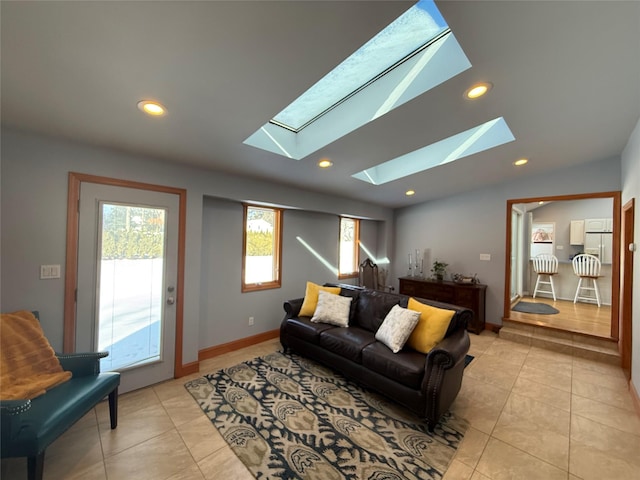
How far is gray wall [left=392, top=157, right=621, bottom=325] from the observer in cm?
369

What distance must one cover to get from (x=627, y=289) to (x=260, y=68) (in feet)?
14.8

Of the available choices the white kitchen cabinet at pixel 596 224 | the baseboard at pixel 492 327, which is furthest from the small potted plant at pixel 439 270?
the white kitchen cabinet at pixel 596 224

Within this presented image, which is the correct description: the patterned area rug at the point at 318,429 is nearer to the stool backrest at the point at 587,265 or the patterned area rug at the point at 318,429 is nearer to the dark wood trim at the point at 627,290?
the dark wood trim at the point at 627,290

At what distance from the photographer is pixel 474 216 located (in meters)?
4.75

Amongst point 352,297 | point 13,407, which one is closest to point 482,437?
point 352,297

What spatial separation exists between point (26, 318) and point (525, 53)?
13.0 feet

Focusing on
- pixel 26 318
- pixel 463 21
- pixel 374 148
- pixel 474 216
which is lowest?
pixel 26 318

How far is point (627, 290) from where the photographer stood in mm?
2934

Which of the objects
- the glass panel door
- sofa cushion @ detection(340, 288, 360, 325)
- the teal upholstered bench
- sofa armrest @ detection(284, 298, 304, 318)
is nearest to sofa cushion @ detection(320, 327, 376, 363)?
sofa cushion @ detection(340, 288, 360, 325)

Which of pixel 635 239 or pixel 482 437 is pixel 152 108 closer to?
pixel 482 437

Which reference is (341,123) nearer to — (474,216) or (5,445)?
(5,445)

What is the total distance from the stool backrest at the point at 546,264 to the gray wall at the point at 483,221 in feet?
7.76

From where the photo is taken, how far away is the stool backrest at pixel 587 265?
514 centimetres

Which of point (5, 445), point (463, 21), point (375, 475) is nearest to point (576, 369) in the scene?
point (375, 475)
